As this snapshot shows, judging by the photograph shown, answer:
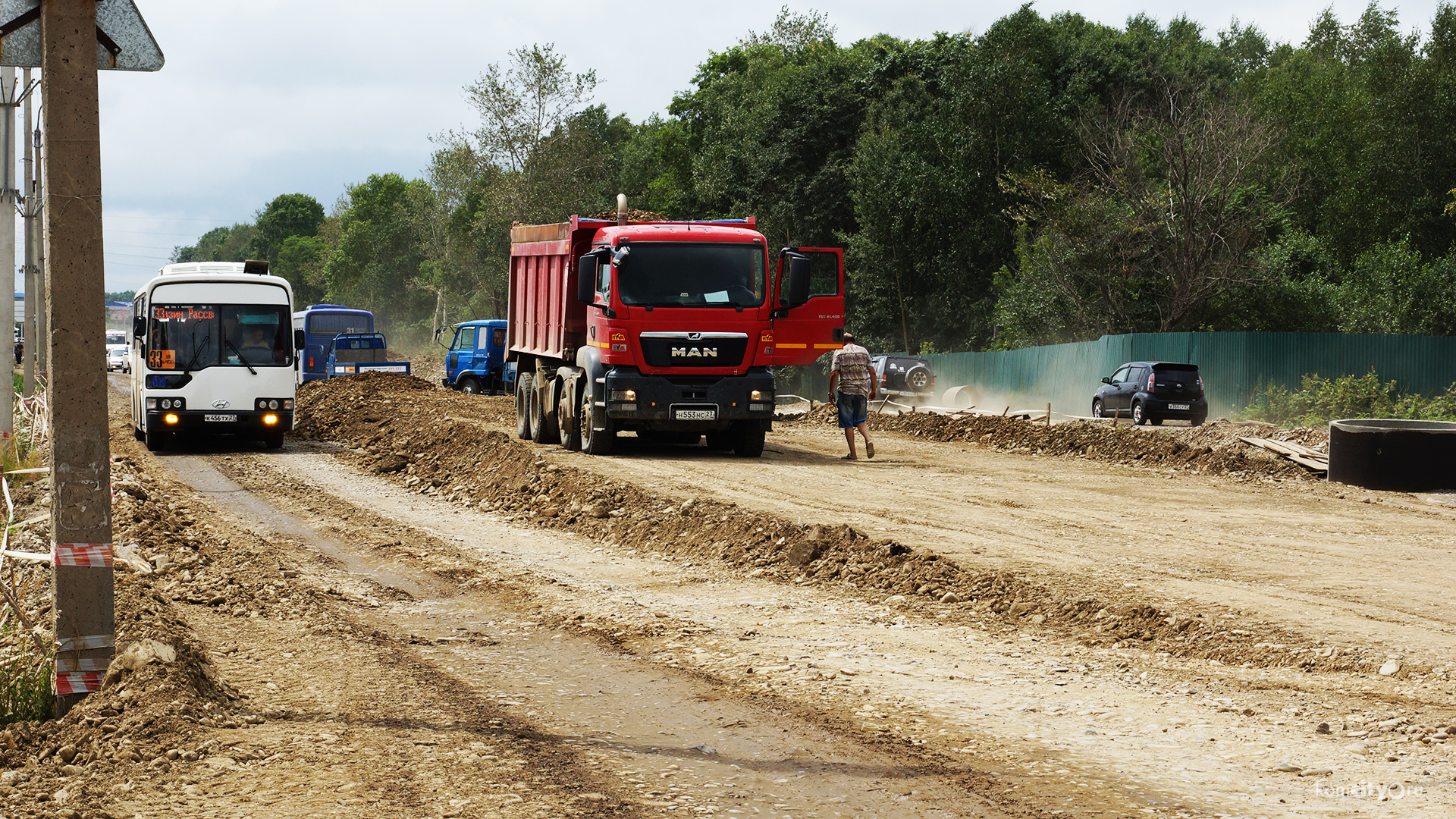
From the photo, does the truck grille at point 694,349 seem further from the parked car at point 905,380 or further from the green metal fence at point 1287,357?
the parked car at point 905,380

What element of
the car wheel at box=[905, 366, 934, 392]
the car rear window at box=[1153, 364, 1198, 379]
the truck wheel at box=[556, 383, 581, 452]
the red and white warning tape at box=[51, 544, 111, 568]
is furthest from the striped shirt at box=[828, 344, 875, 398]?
the car wheel at box=[905, 366, 934, 392]

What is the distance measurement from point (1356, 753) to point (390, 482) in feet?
47.7

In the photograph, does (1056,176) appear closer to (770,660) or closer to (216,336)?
(216,336)

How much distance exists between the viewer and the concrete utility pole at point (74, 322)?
5484 millimetres

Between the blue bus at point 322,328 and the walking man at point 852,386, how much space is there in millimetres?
29356

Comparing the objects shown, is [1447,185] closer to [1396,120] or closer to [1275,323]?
[1396,120]

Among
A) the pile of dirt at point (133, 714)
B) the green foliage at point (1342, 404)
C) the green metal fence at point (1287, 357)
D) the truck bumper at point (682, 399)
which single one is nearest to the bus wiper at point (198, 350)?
the truck bumper at point (682, 399)

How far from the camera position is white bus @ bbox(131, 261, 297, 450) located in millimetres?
20281

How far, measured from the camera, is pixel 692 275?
17953mm

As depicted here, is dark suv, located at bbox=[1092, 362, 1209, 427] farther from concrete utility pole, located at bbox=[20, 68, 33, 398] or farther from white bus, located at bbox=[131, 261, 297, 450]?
concrete utility pole, located at bbox=[20, 68, 33, 398]

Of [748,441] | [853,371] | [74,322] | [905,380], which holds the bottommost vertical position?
[748,441]

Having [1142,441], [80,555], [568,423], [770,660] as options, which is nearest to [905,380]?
[1142,441]

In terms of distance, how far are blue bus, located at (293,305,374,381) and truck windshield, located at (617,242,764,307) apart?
29.2 m

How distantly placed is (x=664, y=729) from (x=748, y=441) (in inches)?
533
